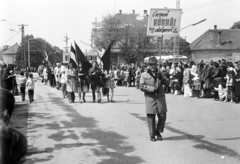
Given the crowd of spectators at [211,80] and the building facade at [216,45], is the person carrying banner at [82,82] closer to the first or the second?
the crowd of spectators at [211,80]

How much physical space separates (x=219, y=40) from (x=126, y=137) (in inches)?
2265

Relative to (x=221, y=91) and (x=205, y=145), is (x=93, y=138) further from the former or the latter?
(x=221, y=91)

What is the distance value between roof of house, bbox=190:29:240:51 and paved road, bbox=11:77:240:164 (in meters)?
50.8

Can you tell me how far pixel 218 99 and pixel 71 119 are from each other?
805cm

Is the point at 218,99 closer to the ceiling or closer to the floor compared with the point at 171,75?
closer to the floor

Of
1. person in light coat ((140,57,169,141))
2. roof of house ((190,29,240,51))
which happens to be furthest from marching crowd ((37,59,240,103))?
roof of house ((190,29,240,51))

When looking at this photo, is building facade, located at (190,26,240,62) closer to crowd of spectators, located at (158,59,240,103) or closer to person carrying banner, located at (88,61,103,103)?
crowd of spectators, located at (158,59,240,103)

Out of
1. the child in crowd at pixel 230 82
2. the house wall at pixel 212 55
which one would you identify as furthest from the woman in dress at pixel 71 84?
the house wall at pixel 212 55

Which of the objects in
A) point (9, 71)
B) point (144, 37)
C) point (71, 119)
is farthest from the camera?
point (144, 37)

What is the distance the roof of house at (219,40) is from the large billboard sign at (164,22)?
4642cm

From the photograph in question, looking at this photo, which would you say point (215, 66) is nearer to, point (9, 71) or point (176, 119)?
point (176, 119)

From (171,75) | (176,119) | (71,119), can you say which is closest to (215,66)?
(171,75)

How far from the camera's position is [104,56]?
47.2ft

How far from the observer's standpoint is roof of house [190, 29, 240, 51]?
194ft
